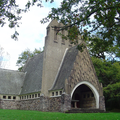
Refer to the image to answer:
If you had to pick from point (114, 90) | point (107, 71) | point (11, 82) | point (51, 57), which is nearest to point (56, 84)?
point (51, 57)

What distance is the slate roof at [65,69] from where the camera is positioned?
79.7 ft

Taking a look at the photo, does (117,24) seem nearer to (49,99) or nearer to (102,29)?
(102,29)

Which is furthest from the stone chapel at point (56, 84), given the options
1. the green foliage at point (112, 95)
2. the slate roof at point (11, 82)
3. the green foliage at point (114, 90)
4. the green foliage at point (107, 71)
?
the green foliage at point (107, 71)

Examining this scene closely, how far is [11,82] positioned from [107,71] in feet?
58.5

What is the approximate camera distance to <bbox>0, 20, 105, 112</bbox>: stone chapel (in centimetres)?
2366

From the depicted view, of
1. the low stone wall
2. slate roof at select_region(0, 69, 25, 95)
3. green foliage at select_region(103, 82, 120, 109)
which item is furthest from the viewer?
slate roof at select_region(0, 69, 25, 95)

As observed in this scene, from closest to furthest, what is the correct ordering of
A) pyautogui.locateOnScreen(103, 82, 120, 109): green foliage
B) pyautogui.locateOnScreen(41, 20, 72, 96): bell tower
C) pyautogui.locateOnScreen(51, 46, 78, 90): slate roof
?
pyautogui.locateOnScreen(51, 46, 78, 90): slate roof < pyautogui.locateOnScreen(41, 20, 72, 96): bell tower < pyautogui.locateOnScreen(103, 82, 120, 109): green foliage

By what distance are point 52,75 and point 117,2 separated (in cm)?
1762

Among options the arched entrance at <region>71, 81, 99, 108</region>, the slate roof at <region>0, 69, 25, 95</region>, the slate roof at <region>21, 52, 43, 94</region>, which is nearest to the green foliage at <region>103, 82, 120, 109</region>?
the arched entrance at <region>71, 81, 99, 108</region>

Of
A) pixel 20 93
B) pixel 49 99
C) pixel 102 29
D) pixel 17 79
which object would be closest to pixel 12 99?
pixel 20 93

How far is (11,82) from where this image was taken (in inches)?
1248

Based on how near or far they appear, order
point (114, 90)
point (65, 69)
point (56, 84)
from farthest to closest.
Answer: point (114, 90) → point (65, 69) → point (56, 84)

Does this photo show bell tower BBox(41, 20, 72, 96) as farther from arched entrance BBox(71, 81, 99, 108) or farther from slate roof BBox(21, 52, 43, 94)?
arched entrance BBox(71, 81, 99, 108)

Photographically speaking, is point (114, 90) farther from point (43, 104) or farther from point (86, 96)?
point (43, 104)
